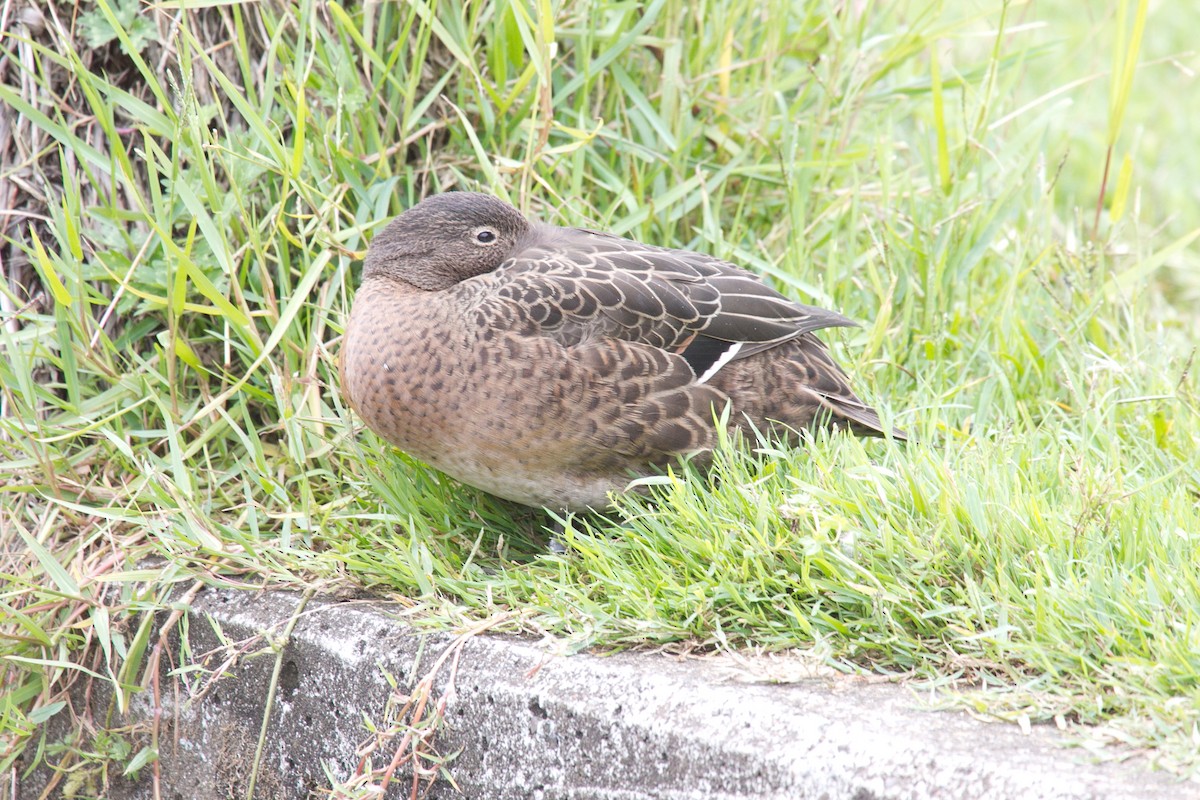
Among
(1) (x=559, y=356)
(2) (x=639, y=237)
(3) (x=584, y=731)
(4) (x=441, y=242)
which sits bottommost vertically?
(3) (x=584, y=731)

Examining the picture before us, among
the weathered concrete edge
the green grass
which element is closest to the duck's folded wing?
the green grass

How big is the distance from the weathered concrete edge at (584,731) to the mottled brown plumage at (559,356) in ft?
1.73

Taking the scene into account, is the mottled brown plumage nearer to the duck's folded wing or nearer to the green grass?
the duck's folded wing

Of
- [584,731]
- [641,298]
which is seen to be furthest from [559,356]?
[584,731]

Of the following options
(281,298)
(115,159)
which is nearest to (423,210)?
(281,298)

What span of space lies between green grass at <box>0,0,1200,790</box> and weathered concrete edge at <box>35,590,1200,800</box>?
11 cm

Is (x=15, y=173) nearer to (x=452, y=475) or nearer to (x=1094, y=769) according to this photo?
(x=452, y=475)

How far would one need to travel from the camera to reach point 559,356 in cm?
326

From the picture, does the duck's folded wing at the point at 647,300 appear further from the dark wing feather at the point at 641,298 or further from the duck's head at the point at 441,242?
the duck's head at the point at 441,242

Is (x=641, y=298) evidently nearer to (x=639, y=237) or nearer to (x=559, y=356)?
(x=559, y=356)

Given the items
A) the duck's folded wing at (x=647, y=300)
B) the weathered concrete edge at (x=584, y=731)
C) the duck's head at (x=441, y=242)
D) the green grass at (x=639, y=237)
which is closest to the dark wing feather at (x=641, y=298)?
the duck's folded wing at (x=647, y=300)

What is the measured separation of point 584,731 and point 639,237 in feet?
6.92

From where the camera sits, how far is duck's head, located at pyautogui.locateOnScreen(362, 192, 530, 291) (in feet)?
11.6

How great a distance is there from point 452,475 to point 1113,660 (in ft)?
5.58
